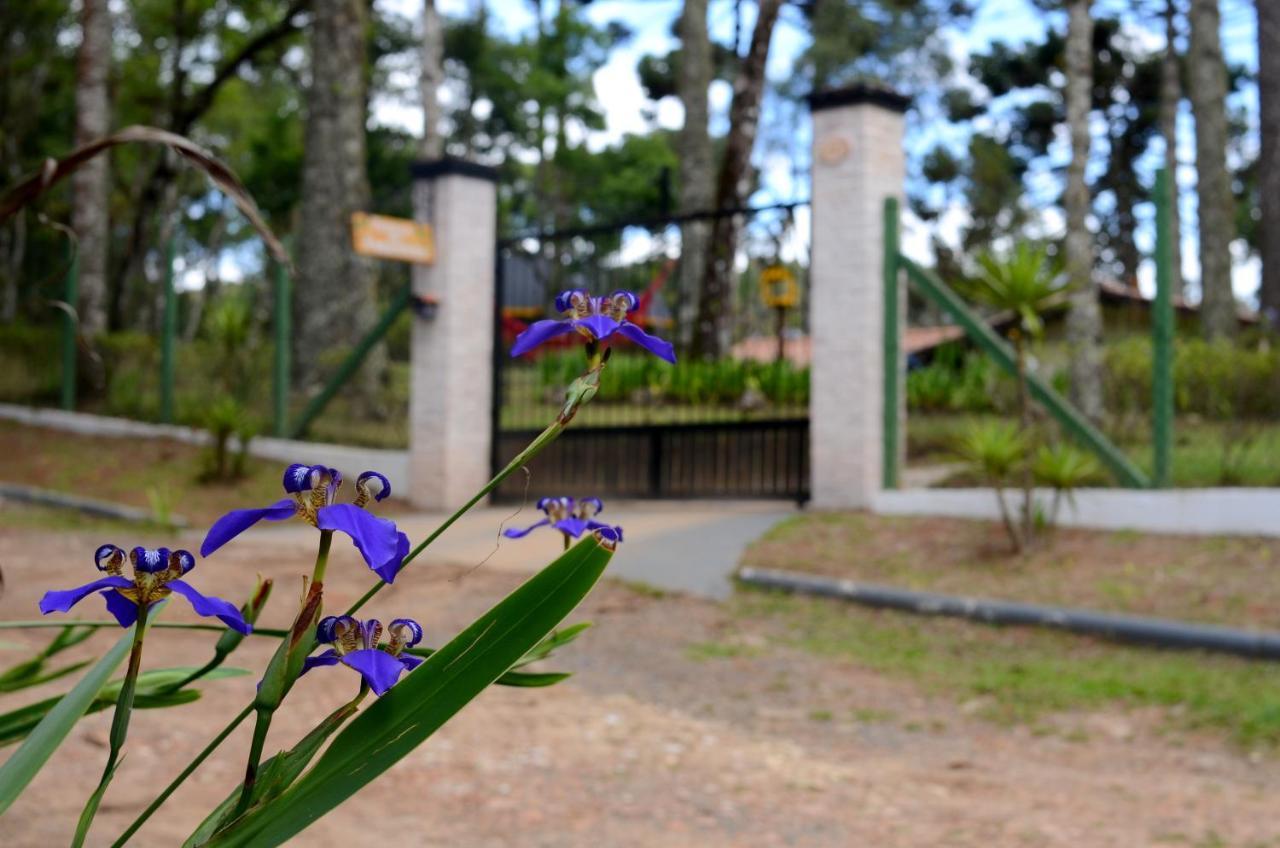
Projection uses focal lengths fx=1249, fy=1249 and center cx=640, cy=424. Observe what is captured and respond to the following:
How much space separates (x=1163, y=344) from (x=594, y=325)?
7.00m

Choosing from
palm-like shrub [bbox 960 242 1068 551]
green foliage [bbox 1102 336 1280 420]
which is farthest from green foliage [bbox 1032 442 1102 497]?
green foliage [bbox 1102 336 1280 420]

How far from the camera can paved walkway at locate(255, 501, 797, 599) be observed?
24.9ft

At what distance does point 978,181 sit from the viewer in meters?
33.2

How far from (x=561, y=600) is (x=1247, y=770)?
12.6ft

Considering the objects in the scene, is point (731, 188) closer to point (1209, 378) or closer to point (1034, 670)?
point (1209, 378)

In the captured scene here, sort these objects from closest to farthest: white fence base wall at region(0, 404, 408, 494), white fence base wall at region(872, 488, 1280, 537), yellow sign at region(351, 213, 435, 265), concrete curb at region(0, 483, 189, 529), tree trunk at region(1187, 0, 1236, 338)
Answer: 1. white fence base wall at region(872, 488, 1280, 537)
2. yellow sign at region(351, 213, 435, 265)
3. concrete curb at region(0, 483, 189, 529)
4. white fence base wall at region(0, 404, 408, 494)
5. tree trunk at region(1187, 0, 1236, 338)

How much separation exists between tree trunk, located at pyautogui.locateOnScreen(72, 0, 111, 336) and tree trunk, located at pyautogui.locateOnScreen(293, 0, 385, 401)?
2.26m

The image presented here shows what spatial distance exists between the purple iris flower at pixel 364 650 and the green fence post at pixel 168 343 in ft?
41.2

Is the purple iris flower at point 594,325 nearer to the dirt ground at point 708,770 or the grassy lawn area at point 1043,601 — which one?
the dirt ground at point 708,770

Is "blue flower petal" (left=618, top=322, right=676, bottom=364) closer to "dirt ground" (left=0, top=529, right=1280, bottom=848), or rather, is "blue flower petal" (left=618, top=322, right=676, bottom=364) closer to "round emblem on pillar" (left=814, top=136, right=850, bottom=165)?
"dirt ground" (left=0, top=529, right=1280, bottom=848)

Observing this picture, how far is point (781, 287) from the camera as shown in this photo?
950 cm

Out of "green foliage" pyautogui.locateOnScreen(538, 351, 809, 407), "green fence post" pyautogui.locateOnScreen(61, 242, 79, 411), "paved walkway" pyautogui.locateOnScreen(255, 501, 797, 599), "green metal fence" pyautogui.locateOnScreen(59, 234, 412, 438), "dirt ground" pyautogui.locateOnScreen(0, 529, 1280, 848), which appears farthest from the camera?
"green fence post" pyautogui.locateOnScreen(61, 242, 79, 411)

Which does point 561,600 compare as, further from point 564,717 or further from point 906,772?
point 564,717

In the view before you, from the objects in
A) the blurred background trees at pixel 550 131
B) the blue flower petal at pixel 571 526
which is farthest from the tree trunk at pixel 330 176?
the blue flower petal at pixel 571 526
